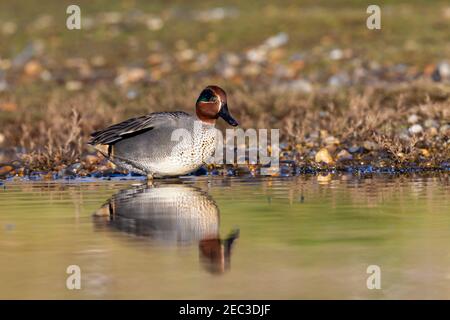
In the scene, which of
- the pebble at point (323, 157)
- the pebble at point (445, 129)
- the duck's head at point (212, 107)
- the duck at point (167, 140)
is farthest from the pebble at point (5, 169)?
the pebble at point (445, 129)

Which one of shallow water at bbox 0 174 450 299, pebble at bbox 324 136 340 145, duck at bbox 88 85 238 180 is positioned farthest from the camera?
pebble at bbox 324 136 340 145

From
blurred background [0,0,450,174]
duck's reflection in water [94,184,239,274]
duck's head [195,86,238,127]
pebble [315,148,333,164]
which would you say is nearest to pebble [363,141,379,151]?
blurred background [0,0,450,174]

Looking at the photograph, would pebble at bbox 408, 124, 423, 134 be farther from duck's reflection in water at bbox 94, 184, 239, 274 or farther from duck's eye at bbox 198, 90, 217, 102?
duck's reflection in water at bbox 94, 184, 239, 274

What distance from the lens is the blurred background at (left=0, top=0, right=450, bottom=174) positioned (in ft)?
52.5

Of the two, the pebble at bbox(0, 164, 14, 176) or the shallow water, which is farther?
the pebble at bbox(0, 164, 14, 176)

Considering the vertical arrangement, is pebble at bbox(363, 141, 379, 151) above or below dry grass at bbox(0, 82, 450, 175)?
below

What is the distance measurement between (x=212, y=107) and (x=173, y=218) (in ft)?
10.8

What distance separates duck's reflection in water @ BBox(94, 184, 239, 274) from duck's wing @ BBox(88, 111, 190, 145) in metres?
0.72

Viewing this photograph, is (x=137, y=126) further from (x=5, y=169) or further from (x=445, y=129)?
(x=445, y=129)

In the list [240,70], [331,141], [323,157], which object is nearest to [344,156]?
[323,157]

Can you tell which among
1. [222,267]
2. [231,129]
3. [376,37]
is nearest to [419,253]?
[222,267]

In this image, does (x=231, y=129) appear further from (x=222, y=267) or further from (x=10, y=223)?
(x=222, y=267)

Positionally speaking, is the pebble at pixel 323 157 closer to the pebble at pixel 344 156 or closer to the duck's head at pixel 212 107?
the pebble at pixel 344 156

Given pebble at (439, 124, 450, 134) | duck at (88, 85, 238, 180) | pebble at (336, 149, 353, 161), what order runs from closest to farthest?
duck at (88, 85, 238, 180) < pebble at (336, 149, 353, 161) < pebble at (439, 124, 450, 134)
